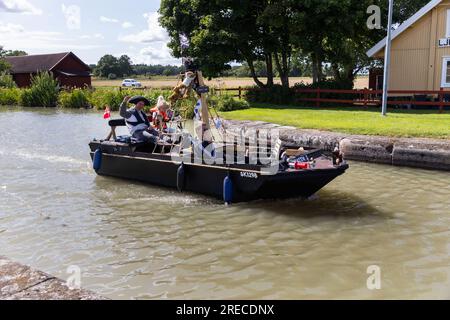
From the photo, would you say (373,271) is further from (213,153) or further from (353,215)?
(213,153)

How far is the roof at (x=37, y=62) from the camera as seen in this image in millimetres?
55000

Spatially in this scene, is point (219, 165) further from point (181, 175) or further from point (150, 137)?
point (150, 137)

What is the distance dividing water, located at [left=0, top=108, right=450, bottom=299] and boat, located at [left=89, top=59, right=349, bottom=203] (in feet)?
0.99

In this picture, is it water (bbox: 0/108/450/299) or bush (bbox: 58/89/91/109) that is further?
bush (bbox: 58/89/91/109)

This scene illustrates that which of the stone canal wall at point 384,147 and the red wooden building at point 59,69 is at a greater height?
the red wooden building at point 59,69

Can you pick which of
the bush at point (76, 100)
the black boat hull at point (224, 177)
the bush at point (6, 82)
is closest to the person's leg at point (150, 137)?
the black boat hull at point (224, 177)

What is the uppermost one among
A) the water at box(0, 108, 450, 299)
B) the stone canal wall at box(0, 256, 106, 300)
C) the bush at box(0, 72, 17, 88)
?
the bush at box(0, 72, 17, 88)

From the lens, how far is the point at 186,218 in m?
8.99

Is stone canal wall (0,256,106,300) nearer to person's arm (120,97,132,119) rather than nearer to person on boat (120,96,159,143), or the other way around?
person's arm (120,97,132,119)

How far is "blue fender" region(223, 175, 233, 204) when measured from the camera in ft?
31.6

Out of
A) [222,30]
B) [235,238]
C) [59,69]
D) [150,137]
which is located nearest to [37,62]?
[59,69]

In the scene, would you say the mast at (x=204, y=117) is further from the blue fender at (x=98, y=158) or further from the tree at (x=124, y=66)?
the tree at (x=124, y=66)

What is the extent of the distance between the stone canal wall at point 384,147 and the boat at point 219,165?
3.95m

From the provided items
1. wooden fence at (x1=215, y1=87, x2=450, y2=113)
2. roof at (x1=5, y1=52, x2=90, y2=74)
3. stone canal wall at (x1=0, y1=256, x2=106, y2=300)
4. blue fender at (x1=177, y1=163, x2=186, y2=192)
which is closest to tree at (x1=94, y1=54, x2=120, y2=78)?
roof at (x1=5, y1=52, x2=90, y2=74)
